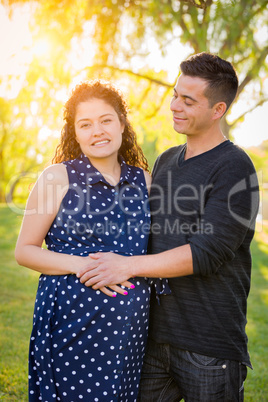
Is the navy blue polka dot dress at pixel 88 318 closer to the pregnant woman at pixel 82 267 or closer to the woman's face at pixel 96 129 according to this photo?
the pregnant woman at pixel 82 267

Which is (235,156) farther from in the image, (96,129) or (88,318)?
(88,318)

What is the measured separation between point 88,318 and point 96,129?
3.26 feet

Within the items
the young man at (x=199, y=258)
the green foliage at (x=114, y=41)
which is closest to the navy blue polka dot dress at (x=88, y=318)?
the young man at (x=199, y=258)

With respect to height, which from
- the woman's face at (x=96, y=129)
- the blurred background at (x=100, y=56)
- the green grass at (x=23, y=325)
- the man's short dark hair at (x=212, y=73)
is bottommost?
the green grass at (x=23, y=325)

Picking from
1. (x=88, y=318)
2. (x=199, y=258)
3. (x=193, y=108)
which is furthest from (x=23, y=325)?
(x=193, y=108)

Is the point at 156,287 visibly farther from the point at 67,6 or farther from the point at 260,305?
the point at 67,6

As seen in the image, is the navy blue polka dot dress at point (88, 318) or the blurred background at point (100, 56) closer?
the navy blue polka dot dress at point (88, 318)

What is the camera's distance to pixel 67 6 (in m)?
6.11

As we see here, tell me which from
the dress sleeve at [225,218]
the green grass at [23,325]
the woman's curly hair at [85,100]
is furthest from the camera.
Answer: the green grass at [23,325]

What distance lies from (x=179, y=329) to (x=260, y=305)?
4578 mm

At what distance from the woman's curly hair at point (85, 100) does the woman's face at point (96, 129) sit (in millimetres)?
47

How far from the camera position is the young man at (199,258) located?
6.68 feet

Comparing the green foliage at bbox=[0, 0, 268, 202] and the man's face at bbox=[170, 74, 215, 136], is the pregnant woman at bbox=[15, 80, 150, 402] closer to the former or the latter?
the man's face at bbox=[170, 74, 215, 136]

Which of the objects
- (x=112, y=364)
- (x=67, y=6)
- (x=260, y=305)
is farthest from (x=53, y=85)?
(x=112, y=364)
